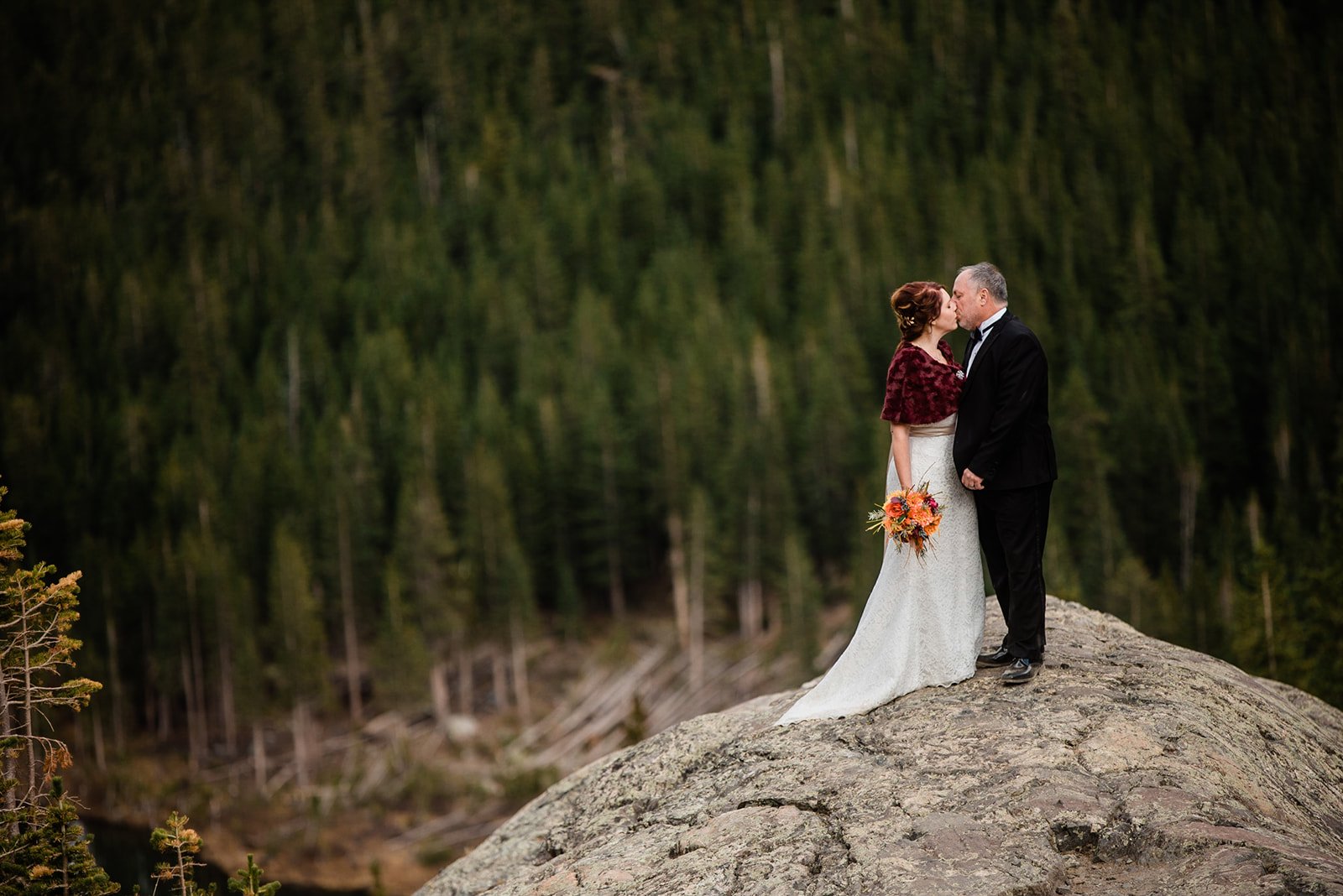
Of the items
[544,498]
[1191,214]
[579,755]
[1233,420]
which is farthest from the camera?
[1191,214]

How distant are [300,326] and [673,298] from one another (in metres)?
35.6

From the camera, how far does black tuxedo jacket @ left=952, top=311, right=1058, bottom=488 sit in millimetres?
9828

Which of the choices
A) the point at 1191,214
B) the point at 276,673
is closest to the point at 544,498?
the point at 276,673

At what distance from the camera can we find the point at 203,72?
581ft

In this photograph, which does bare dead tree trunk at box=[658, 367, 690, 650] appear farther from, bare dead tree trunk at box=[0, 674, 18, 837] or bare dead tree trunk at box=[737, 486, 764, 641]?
bare dead tree trunk at box=[0, 674, 18, 837]

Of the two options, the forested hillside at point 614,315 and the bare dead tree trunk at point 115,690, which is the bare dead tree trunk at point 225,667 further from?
the bare dead tree trunk at point 115,690

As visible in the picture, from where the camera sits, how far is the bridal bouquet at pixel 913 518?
10.1 meters

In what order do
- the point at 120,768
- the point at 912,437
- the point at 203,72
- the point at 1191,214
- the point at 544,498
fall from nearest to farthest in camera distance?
1. the point at 912,437
2. the point at 120,768
3. the point at 544,498
4. the point at 1191,214
5. the point at 203,72

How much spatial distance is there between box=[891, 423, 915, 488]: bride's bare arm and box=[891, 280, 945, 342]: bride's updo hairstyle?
0.80 meters

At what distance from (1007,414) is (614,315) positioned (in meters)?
93.2

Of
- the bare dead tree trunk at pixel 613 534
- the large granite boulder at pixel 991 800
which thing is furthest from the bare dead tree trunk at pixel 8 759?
the bare dead tree trunk at pixel 613 534

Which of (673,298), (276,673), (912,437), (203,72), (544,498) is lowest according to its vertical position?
(276,673)

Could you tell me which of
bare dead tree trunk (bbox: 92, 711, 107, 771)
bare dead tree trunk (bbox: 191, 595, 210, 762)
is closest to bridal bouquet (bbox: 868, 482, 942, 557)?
bare dead tree trunk (bbox: 191, 595, 210, 762)

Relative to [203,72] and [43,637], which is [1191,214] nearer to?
[43,637]
